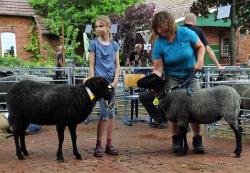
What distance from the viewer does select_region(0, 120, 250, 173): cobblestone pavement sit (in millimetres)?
6141

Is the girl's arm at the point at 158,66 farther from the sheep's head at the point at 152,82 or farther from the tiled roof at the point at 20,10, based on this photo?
the tiled roof at the point at 20,10

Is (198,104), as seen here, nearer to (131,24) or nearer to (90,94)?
(90,94)

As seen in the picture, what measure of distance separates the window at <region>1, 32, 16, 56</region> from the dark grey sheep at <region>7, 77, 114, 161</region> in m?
23.0

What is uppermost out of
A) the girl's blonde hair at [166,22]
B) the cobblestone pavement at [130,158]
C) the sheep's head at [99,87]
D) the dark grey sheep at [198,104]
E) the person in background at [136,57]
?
the girl's blonde hair at [166,22]

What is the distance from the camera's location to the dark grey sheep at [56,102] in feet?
21.5

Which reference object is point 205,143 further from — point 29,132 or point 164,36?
point 29,132

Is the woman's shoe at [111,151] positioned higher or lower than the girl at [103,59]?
lower

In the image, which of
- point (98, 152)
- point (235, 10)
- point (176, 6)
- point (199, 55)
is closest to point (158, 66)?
Answer: point (199, 55)

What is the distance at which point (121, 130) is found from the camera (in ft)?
31.9

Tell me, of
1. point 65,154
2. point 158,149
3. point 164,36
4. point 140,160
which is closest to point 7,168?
point 65,154

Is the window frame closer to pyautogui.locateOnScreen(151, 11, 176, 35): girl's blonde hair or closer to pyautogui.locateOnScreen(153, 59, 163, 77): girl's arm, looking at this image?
pyautogui.locateOnScreen(153, 59, 163, 77): girl's arm

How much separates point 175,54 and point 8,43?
24.2m

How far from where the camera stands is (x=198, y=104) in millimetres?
6645

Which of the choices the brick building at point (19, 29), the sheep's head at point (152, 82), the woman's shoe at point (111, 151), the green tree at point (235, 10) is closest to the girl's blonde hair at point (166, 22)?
the sheep's head at point (152, 82)
